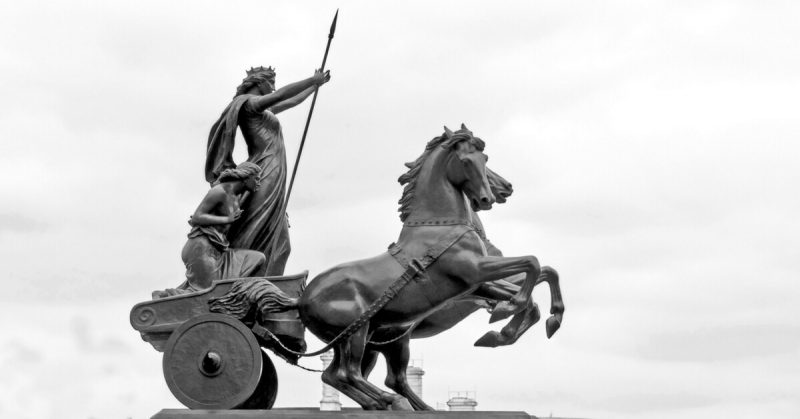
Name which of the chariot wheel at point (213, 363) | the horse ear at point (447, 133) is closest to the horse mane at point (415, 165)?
the horse ear at point (447, 133)

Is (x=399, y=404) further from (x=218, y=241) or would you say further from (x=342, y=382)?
(x=218, y=241)


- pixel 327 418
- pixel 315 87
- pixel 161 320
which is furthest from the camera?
pixel 315 87

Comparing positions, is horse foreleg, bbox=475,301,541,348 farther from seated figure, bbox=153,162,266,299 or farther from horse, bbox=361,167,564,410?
seated figure, bbox=153,162,266,299

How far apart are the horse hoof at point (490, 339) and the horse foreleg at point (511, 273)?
7.5 inches

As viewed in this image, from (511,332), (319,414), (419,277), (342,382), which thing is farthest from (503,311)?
(319,414)

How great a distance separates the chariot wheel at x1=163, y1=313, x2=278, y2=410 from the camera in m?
13.8

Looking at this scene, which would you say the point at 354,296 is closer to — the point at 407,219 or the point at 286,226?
the point at 407,219

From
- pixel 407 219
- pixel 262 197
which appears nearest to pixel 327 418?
pixel 407 219

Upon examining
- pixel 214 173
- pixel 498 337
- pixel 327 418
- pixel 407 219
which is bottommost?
pixel 327 418

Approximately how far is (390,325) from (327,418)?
1113 millimetres

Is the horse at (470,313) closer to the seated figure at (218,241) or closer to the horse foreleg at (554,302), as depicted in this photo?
the horse foreleg at (554,302)

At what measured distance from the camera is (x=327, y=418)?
13250 mm

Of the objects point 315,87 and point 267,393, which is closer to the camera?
point 267,393

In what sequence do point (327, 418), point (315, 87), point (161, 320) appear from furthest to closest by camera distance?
point (315, 87)
point (161, 320)
point (327, 418)
